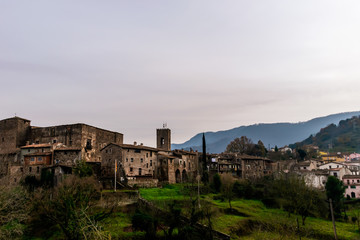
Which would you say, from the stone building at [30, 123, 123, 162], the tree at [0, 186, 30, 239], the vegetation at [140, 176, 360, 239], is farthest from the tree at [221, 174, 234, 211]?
the tree at [0, 186, 30, 239]

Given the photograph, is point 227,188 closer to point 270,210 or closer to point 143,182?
point 270,210

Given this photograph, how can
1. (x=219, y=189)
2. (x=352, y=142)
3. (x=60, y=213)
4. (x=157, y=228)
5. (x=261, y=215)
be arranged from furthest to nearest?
1. (x=352, y=142)
2. (x=219, y=189)
3. (x=261, y=215)
4. (x=157, y=228)
5. (x=60, y=213)

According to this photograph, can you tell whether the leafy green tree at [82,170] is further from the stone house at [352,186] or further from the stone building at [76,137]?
the stone house at [352,186]

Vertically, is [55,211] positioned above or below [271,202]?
above

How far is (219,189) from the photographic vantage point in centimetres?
5903

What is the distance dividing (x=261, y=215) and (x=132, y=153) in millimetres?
24501

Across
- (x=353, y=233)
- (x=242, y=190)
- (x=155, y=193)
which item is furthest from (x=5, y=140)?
(x=353, y=233)

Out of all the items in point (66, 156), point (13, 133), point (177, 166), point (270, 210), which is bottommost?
point (270, 210)

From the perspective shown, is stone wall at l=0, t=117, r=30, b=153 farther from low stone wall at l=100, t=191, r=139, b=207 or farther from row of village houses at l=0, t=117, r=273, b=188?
low stone wall at l=100, t=191, r=139, b=207

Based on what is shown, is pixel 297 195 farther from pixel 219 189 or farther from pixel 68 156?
pixel 68 156

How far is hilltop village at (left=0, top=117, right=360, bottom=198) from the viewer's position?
52.2 metres

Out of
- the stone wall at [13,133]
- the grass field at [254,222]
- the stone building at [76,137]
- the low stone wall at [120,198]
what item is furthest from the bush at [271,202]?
the stone wall at [13,133]

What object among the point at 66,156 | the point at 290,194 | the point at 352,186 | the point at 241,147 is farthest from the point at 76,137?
the point at 352,186

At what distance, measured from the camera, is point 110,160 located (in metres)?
54.9
